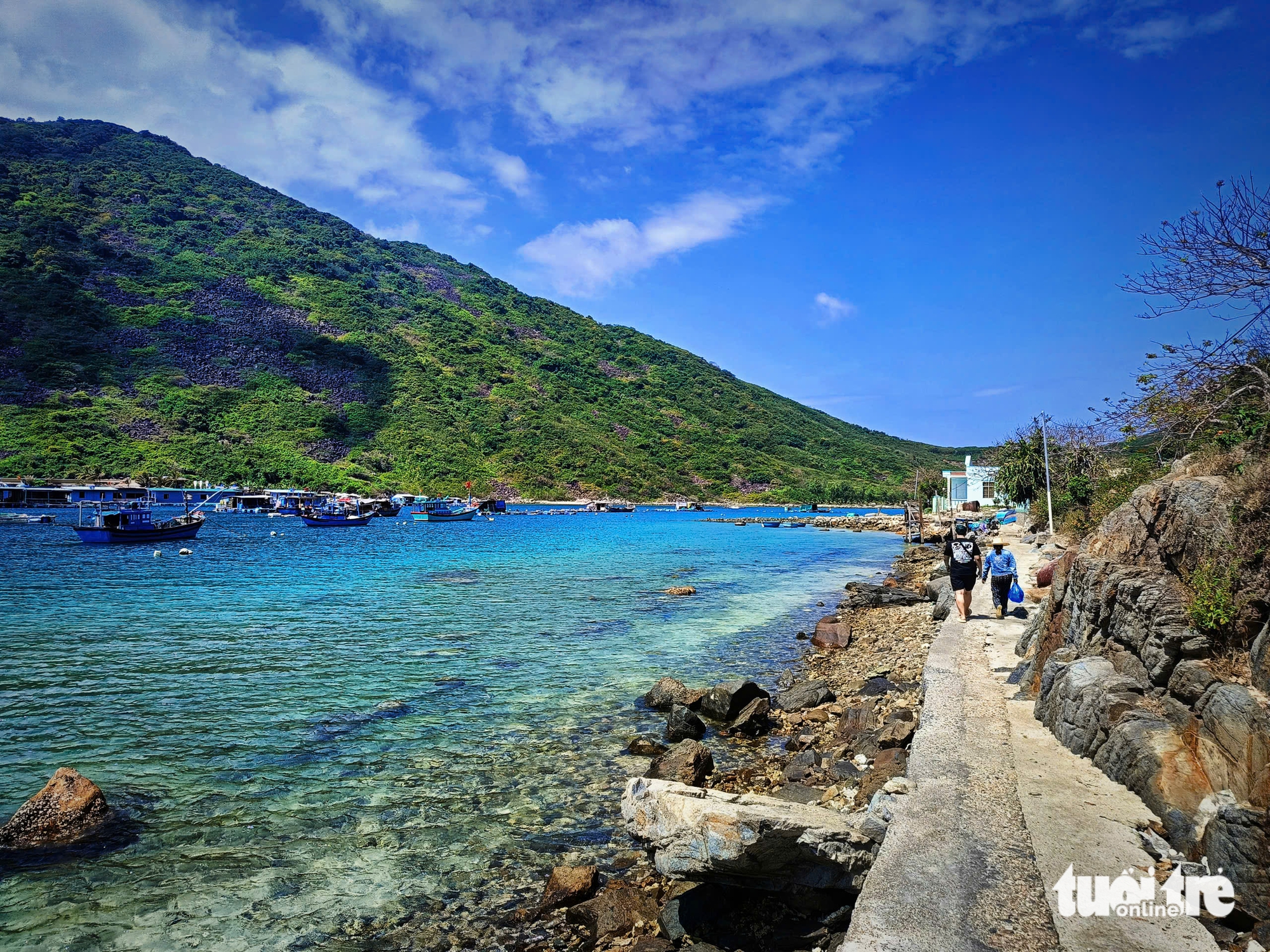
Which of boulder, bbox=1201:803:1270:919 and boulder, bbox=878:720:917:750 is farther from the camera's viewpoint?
boulder, bbox=878:720:917:750

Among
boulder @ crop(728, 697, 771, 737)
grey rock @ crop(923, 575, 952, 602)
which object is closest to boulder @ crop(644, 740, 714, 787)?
boulder @ crop(728, 697, 771, 737)

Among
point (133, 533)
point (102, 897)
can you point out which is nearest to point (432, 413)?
point (133, 533)

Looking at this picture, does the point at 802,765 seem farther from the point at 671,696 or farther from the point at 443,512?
the point at 443,512

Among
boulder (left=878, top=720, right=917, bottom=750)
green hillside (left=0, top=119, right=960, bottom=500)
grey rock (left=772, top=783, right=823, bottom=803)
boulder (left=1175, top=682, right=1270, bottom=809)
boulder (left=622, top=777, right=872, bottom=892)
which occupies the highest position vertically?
green hillside (left=0, top=119, right=960, bottom=500)

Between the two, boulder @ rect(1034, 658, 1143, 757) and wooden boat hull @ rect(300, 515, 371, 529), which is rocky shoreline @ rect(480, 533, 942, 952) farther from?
wooden boat hull @ rect(300, 515, 371, 529)

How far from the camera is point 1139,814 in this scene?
5215 millimetres

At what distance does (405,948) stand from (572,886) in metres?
1.50

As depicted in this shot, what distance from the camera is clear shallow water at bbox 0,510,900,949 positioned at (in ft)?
21.3

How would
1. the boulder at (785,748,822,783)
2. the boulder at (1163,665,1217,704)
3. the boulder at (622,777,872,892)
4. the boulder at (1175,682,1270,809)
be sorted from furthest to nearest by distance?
1. the boulder at (785,748,822,783)
2. the boulder at (1163,665,1217,704)
3. the boulder at (622,777,872,892)
4. the boulder at (1175,682,1270,809)

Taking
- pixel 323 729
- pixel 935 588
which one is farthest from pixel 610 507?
pixel 323 729

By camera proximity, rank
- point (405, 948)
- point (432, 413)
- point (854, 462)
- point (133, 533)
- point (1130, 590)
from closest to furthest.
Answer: point (405, 948) → point (1130, 590) → point (133, 533) → point (432, 413) → point (854, 462)

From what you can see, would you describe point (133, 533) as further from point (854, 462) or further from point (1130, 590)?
point (854, 462)

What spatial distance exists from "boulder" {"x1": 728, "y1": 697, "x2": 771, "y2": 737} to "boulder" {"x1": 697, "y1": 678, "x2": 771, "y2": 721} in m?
0.13

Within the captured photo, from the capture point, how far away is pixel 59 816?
7457 millimetres
